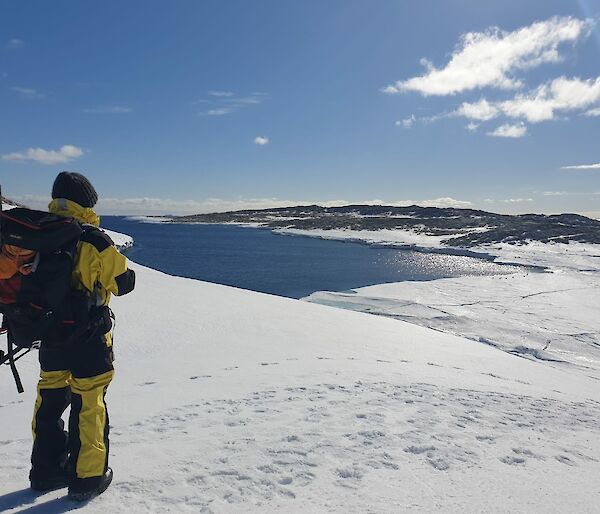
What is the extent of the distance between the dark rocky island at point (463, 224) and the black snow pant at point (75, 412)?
59130 mm

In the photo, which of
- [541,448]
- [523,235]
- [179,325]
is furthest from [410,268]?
[541,448]

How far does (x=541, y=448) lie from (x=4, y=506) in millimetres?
4444

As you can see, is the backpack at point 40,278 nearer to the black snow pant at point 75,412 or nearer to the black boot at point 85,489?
the black snow pant at point 75,412

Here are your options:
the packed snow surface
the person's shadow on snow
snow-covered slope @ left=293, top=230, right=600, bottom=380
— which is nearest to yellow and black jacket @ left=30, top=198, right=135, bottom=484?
the person's shadow on snow

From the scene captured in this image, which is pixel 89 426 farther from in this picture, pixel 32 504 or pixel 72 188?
pixel 72 188

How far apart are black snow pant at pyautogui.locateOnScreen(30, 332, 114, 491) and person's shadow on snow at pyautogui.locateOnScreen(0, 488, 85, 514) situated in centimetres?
10

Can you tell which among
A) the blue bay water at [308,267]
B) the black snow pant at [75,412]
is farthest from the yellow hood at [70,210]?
the blue bay water at [308,267]

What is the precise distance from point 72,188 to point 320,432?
9.72ft

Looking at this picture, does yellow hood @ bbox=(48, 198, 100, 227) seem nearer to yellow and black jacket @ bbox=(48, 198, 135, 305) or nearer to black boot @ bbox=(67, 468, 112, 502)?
yellow and black jacket @ bbox=(48, 198, 135, 305)

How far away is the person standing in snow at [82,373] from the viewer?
110 inches

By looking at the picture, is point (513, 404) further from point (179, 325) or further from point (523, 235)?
point (523, 235)

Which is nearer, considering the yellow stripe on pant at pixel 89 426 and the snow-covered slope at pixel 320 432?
the yellow stripe on pant at pixel 89 426

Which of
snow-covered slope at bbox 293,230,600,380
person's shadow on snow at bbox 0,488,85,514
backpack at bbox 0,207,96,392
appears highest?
backpack at bbox 0,207,96,392

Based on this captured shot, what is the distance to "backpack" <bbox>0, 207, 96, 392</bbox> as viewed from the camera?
262cm
